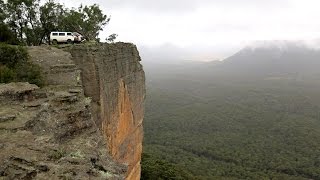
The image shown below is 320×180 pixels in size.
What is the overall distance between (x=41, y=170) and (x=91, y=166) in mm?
1210

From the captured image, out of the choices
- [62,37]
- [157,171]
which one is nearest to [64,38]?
[62,37]

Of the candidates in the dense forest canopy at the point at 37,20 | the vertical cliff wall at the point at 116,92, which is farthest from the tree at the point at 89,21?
the vertical cliff wall at the point at 116,92

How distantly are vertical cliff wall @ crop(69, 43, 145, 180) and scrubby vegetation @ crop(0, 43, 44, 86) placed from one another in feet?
8.08

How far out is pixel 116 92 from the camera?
75.3ft

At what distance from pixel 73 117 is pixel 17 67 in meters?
6.42

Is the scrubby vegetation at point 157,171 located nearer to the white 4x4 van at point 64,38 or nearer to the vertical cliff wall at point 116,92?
the vertical cliff wall at point 116,92

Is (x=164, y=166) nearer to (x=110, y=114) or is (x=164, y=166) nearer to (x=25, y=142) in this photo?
(x=110, y=114)

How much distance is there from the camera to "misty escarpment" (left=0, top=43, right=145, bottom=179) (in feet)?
31.8

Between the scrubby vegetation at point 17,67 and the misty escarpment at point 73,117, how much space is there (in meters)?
0.49

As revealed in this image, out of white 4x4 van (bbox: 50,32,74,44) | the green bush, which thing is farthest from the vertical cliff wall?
white 4x4 van (bbox: 50,32,74,44)

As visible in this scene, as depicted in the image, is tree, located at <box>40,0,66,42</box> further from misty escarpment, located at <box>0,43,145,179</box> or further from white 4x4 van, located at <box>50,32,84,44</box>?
misty escarpment, located at <box>0,43,145,179</box>

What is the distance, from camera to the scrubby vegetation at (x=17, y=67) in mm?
17516

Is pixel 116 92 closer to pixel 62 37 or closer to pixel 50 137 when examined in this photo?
pixel 62 37

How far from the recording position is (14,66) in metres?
18.8
